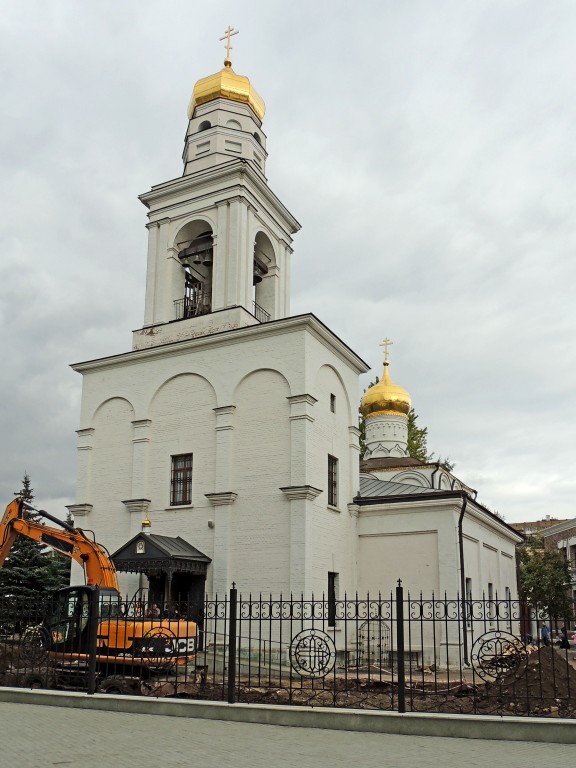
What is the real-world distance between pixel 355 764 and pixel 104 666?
7048 millimetres

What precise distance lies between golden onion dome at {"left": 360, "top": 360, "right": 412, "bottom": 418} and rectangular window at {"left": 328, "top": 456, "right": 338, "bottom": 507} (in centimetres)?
1593

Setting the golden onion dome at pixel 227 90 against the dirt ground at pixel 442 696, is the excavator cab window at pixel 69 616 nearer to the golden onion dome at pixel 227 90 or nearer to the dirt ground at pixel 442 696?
the dirt ground at pixel 442 696

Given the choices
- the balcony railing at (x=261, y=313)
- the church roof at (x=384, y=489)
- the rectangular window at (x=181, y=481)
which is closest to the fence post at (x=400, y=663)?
the rectangular window at (x=181, y=481)

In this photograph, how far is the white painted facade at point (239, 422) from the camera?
1981 cm

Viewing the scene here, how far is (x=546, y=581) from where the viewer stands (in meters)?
45.1

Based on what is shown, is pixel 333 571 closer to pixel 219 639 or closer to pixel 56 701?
pixel 219 639

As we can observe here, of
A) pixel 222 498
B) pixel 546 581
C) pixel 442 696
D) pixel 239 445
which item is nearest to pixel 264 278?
pixel 239 445

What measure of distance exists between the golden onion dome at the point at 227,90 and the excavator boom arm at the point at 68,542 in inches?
609

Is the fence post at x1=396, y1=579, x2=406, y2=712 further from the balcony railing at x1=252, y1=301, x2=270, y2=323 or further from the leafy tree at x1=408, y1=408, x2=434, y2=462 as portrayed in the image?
the leafy tree at x1=408, y1=408, x2=434, y2=462

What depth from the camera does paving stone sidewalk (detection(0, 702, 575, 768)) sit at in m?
7.61

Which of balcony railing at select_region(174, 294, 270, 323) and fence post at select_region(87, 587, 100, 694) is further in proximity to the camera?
balcony railing at select_region(174, 294, 270, 323)

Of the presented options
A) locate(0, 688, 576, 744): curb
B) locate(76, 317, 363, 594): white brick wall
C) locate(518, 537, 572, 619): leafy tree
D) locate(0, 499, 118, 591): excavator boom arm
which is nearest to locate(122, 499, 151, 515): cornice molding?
locate(76, 317, 363, 594): white brick wall

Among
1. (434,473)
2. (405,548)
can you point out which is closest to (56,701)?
(405,548)

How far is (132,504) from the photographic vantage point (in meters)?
21.5
